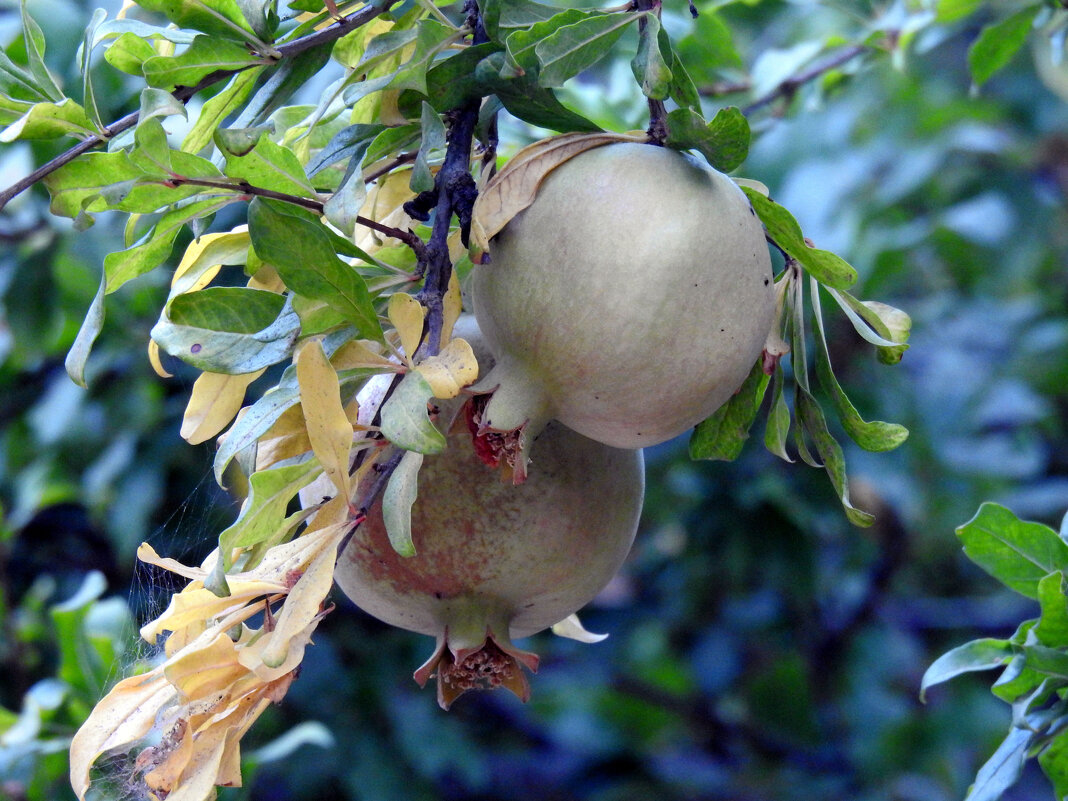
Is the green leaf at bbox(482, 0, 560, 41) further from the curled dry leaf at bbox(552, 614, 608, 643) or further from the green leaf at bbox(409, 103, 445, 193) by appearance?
the curled dry leaf at bbox(552, 614, 608, 643)

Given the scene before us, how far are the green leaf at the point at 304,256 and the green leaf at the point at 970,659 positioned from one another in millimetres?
423

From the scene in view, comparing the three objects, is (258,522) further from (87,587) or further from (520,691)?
(87,587)

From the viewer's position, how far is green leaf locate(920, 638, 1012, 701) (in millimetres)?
675

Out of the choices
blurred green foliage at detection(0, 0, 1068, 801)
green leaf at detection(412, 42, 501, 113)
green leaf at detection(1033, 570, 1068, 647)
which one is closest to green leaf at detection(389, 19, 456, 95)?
green leaf at detection(412, 42, 501, 113)

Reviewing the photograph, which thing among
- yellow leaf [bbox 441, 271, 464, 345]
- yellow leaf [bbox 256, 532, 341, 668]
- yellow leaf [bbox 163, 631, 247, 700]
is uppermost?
yellow leaf [bbox 441, 271, 464, 345]

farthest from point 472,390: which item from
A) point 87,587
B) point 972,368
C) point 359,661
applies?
point 972,368

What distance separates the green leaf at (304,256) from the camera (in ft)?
1.65

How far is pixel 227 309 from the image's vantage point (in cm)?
53

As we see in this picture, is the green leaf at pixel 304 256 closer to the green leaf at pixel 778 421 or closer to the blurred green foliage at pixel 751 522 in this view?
the green leaf at pixel 778 421

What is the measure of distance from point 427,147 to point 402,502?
0.18 m

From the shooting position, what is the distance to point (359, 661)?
1.76m

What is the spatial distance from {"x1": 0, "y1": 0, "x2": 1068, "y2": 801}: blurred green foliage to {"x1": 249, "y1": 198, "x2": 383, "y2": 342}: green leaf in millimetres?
829

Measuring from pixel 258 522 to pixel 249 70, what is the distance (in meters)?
0.26

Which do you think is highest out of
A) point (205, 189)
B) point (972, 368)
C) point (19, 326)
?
point (205, 189)
